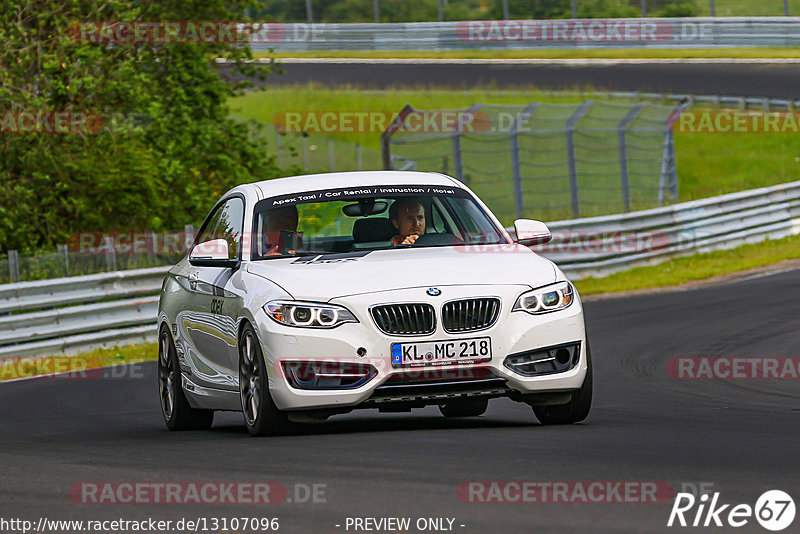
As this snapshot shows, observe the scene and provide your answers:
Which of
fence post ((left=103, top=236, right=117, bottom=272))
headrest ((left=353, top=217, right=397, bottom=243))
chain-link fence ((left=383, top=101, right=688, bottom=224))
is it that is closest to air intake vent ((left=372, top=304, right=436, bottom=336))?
headrest ((left=353, top=217, right=397, bottom=243))

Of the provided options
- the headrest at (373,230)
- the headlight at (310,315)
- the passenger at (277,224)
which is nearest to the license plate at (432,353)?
the headlight at (310,315)

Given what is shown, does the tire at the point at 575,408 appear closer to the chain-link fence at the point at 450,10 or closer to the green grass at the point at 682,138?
the green grass at the point at 682,138

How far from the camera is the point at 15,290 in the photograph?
18.7 meters

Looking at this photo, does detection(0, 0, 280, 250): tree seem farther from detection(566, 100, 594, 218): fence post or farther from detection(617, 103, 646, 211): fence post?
detection(617, 103, 646, 211): fence post

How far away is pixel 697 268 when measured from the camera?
24234 millimetres

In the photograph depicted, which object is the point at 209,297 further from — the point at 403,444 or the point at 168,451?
the point at 403,444

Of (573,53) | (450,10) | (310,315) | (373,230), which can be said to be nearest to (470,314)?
(310,315)

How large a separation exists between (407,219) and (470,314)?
1419 mm

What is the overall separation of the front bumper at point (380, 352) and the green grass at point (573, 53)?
32320 mm

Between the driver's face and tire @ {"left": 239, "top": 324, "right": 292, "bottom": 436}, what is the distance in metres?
1.35

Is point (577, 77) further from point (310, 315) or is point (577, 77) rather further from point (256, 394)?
point (310, 315)

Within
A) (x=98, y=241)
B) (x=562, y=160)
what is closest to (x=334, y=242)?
(x=98, y=241)

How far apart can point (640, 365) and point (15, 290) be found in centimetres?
869

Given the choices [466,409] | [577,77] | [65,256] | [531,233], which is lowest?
[577,77]
